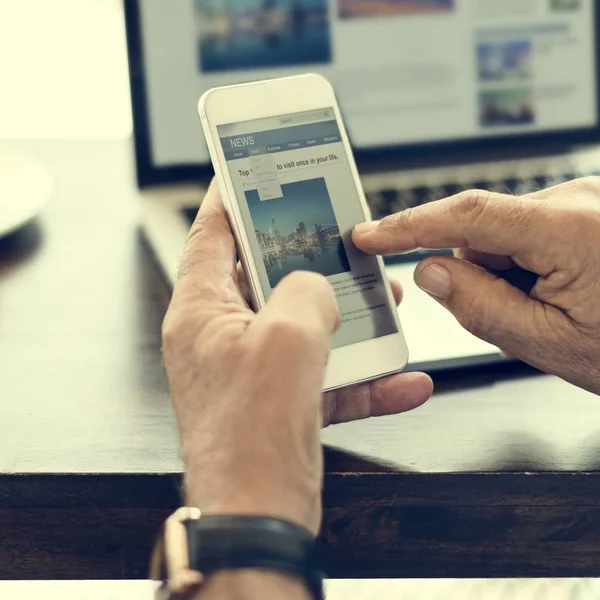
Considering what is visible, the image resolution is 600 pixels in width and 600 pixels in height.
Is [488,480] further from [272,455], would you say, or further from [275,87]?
[275,87]

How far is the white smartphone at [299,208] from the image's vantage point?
1.49 ft

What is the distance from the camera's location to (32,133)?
3.35 feet

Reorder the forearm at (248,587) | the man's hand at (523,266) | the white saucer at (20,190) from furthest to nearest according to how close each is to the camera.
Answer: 1. the white saucer at (20,190)
2. the man's hand at (523,266)
3. the forearm at (248,587)

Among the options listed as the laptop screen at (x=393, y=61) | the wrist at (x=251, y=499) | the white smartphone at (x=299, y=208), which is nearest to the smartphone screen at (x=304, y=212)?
the white smartphone at (x=299, y=208)

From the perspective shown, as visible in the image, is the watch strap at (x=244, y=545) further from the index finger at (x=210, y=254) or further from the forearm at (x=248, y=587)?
the index finger at (x=210, y=254)

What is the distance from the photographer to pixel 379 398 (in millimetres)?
458

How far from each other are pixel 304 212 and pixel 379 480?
6.0 inches

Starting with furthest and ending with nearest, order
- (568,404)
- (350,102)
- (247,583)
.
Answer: (350,102), (568,404), (247,583)

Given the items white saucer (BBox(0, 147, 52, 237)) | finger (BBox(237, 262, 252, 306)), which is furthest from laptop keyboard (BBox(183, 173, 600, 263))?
finger (BBox(237, 262, 252, 306))

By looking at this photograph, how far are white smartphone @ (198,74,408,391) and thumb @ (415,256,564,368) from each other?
0.03 m

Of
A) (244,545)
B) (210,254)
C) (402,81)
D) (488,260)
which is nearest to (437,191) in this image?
(402,81)

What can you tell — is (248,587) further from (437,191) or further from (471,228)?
(437,191)

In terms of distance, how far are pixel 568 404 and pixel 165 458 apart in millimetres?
223

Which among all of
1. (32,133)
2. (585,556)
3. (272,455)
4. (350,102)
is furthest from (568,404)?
(32,133)
